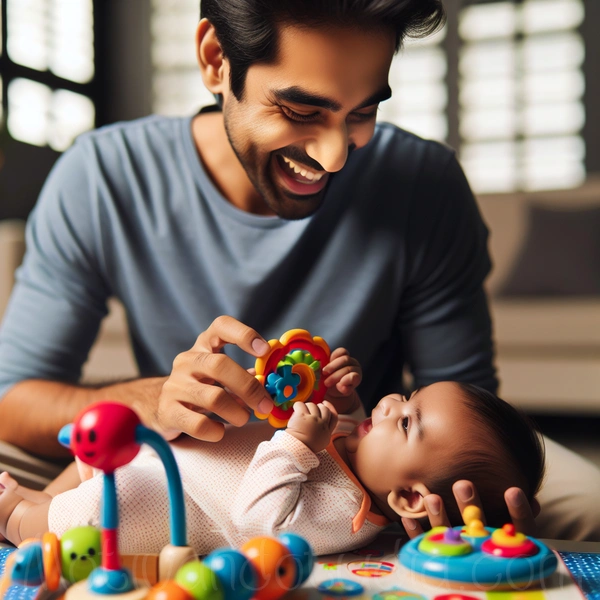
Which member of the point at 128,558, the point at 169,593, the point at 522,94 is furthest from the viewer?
the point at 522,94

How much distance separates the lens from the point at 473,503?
724 millimetres

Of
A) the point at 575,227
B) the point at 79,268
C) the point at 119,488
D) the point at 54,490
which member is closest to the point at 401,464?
the point at 119,488

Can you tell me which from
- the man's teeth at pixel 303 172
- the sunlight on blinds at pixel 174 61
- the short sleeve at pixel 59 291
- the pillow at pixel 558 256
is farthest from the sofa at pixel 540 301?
the sunlight on blinds at pixel 174 61

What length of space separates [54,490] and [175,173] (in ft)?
1.79

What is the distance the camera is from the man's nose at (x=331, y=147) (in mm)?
865

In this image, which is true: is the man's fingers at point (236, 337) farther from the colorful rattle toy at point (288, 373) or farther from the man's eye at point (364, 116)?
the man's eye at point (364, 116)

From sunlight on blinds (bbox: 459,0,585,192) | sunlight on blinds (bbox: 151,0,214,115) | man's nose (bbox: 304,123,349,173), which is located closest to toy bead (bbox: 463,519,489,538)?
man's nose (bbox: 304,123,349,173)

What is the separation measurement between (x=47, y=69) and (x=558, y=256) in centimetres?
284

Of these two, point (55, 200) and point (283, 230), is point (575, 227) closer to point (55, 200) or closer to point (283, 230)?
point (283, 230)

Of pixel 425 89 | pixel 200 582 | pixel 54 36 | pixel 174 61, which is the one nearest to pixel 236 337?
pixel 200 582

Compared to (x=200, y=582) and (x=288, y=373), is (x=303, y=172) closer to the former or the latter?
(x=288, y=373)

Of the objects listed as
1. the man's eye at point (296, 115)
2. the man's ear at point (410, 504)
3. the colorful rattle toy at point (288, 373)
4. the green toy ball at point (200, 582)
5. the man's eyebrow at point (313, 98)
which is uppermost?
the man's eyebrow at point (313, 98)

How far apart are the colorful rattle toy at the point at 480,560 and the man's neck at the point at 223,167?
0.63 metres

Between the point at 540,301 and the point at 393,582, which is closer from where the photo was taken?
the point at 393,582
